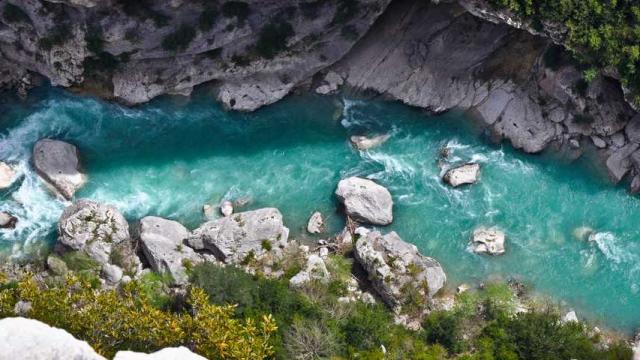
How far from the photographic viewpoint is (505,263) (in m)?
36.3

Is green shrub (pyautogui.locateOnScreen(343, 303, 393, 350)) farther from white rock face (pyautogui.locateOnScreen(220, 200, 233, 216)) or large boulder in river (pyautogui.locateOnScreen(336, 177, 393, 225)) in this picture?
white rock face (pyautogui.locateOnScreen(220, 200, 233, 216))

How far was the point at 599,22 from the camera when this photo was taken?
34031 mm

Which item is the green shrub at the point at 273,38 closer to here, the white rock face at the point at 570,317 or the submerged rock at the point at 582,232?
the submerged rock at the point at 582,232

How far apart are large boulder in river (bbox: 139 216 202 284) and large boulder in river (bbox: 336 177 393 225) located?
854 cm

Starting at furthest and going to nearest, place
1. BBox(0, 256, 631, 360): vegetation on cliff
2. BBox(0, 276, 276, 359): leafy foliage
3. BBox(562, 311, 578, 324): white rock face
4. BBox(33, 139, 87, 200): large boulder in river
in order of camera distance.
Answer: BBox(33, 139, 87, 200): large boulder in river < BBox(562, 311, 578, 324): white rock face < BBox(0, 256, 631, 360): vegetation on cliff < BBox(0, 276, 276, 359): leafy foliage

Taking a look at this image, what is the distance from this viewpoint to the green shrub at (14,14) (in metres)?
36.0

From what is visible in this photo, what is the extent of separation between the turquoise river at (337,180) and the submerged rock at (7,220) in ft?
1.37

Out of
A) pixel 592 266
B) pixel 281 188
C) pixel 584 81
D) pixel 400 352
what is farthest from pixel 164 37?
pixel 592 266

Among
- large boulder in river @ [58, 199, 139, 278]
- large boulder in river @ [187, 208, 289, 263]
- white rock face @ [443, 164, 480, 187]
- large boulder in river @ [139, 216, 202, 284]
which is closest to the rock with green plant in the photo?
large boulder in river @ [58, 199, 139, 278]

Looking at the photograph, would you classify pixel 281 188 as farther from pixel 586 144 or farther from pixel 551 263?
pixel 586 144

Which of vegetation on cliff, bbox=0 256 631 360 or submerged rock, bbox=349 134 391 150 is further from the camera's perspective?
submerged rock, bbox=349 134 391 150

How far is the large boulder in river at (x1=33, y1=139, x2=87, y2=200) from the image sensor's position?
121 ft

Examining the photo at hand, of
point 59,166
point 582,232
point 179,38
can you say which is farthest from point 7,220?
point 582,232

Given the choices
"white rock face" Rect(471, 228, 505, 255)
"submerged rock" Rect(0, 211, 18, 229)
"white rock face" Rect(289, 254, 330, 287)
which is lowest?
"white rock face" Rect(289, 254, 330, 287)
